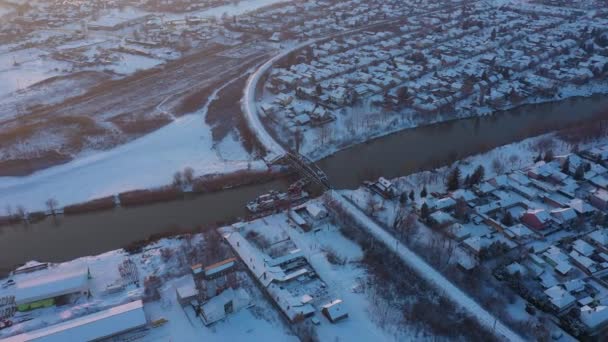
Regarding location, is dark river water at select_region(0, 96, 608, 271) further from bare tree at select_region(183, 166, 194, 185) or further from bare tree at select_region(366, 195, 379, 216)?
bare tree at select_region(366, 195, 379, 216)

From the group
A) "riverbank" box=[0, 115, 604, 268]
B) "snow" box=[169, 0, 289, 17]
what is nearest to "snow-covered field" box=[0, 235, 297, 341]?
"riverbank" box=[0, 115, 604, 268]

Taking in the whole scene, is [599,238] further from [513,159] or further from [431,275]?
[513,159]

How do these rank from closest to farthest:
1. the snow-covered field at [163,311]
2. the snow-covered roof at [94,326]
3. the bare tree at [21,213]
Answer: the snow-covered roof at [94,326], the snow-covered field at [163,311], the bare tree at [21,213]

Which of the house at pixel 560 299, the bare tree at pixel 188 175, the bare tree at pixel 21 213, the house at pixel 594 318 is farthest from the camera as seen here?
the bare tree at pixel 188 175

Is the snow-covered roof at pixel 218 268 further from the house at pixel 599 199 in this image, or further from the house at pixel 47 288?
the house at pixel 599 199

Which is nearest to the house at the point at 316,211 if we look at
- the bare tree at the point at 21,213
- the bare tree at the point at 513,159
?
the bare tree at the point at 513,159

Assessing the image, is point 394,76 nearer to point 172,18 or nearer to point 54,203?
point 54,203

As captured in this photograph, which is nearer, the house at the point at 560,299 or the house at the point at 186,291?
the house at the point at 560,299

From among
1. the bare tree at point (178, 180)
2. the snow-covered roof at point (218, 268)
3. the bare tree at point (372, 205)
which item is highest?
the snow-covered roof at point (218, 268)
